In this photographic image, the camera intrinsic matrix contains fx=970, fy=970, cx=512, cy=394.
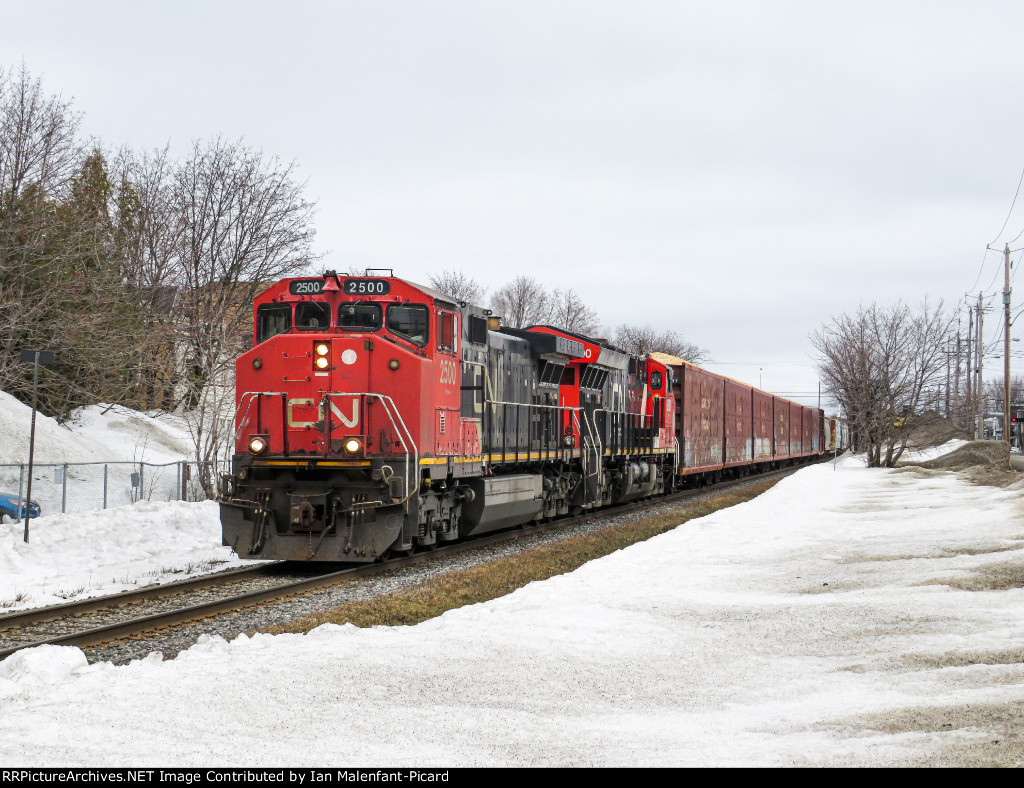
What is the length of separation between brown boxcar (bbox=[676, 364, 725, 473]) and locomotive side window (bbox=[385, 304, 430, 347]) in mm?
17932

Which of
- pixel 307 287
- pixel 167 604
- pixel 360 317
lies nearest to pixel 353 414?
pixel 360 317

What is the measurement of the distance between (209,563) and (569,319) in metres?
67.0

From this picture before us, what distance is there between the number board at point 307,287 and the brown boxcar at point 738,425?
2515 cm

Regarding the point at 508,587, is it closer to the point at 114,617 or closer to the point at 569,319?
the point at 114,617

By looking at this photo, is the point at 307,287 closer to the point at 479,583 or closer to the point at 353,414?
the point at 353,414

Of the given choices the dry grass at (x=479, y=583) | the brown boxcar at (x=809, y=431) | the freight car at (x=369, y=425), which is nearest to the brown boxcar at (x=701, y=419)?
the dry grass at (x=479, y=583)

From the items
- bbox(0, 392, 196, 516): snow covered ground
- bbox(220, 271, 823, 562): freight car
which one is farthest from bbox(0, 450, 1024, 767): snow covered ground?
bbox(0, 392, 196, 516): snow covered ground

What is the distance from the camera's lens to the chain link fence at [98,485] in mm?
20578

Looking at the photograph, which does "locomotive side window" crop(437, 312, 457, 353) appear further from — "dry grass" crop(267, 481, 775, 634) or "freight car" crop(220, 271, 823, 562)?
"dry grass" crop(267, 481, 775, 634)

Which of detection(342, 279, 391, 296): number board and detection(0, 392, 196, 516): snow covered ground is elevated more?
detection(342, 279, 391, 296): number board

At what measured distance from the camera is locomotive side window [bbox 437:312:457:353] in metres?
13.8

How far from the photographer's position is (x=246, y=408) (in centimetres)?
1309

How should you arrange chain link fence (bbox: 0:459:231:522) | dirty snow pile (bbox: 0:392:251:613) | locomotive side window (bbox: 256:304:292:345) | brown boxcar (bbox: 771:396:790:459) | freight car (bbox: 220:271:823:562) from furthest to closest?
brown boxcar (bbox: 771:396:790:459), chain link fence (bbox: 0:459:231:522), locomotive side window (bbox: 256:304:292:345), freight car (bbox: 220:271:823:562), dirty snow pile (bbox: 0:392:251:613)

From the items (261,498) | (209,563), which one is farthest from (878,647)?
(209,563)
